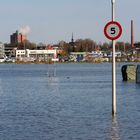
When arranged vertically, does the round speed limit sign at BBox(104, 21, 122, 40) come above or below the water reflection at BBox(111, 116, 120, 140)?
above

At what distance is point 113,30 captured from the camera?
19.5 meters

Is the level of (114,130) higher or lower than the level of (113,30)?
lower

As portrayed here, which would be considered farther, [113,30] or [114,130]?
[113,30]

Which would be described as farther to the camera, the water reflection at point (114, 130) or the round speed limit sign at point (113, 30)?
the round speed limit sign at point (113, 30)

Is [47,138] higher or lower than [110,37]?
lower

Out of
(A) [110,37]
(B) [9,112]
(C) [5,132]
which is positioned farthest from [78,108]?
(C) [5,132]

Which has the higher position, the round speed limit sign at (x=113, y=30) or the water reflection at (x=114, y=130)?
the round speed limit sign at (x=113, y=30)

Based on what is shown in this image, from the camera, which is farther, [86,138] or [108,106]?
[108,106]

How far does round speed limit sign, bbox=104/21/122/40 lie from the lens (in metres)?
19.4

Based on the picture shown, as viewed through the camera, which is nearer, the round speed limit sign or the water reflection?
A: the water reflection

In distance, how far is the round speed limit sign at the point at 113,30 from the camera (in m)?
19.4

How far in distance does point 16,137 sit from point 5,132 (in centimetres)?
111

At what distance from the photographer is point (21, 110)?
24219 millimetres

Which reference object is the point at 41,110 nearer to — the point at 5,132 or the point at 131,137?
the point at 5,132
